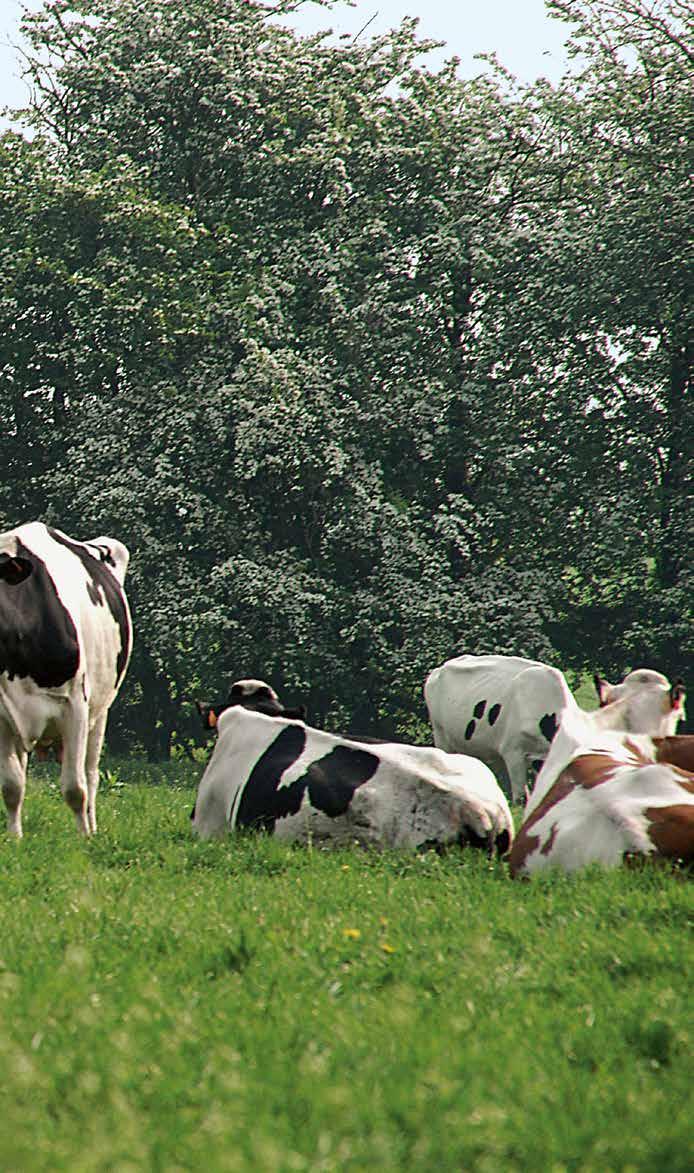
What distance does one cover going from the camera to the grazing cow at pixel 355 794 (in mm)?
9156

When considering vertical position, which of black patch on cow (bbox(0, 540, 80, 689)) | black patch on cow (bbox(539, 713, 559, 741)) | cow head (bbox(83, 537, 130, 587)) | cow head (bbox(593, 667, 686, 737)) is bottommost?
black patch on cow (bbox(539, 713, 559, 741))

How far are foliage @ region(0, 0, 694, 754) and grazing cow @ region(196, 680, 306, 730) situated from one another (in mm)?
12491

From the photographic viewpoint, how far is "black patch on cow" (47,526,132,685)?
1221 centimetres

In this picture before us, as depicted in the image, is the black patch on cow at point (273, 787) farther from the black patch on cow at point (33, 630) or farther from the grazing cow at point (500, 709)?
the grazing cow at point (500, 709)

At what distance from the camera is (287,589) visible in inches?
999

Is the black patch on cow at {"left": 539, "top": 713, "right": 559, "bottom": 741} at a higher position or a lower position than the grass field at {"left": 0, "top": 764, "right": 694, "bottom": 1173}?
lower

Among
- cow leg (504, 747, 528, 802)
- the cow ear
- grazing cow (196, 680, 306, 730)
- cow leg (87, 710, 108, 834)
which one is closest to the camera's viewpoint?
the cow ear

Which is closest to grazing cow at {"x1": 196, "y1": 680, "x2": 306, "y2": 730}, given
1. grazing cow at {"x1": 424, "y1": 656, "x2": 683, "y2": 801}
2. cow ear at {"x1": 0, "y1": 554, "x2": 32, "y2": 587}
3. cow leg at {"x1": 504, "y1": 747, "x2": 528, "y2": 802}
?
cow ear at {"x1": 0, "y1": 554, "x2": 32, "y2": 587}

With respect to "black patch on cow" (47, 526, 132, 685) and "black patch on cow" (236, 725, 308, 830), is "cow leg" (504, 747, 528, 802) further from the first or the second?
"black patch on cow" (236, 725, 308, 830)

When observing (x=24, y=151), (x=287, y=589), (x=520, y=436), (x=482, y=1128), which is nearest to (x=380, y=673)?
(x=287, y=589)

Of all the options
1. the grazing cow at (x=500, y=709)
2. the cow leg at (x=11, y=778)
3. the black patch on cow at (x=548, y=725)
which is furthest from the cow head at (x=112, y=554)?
the black patch on cow at (x=548, y=725)

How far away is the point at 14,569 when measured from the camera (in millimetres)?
10516

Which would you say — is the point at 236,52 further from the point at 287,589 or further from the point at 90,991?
the point at 90,991

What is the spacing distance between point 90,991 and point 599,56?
1129 inches
